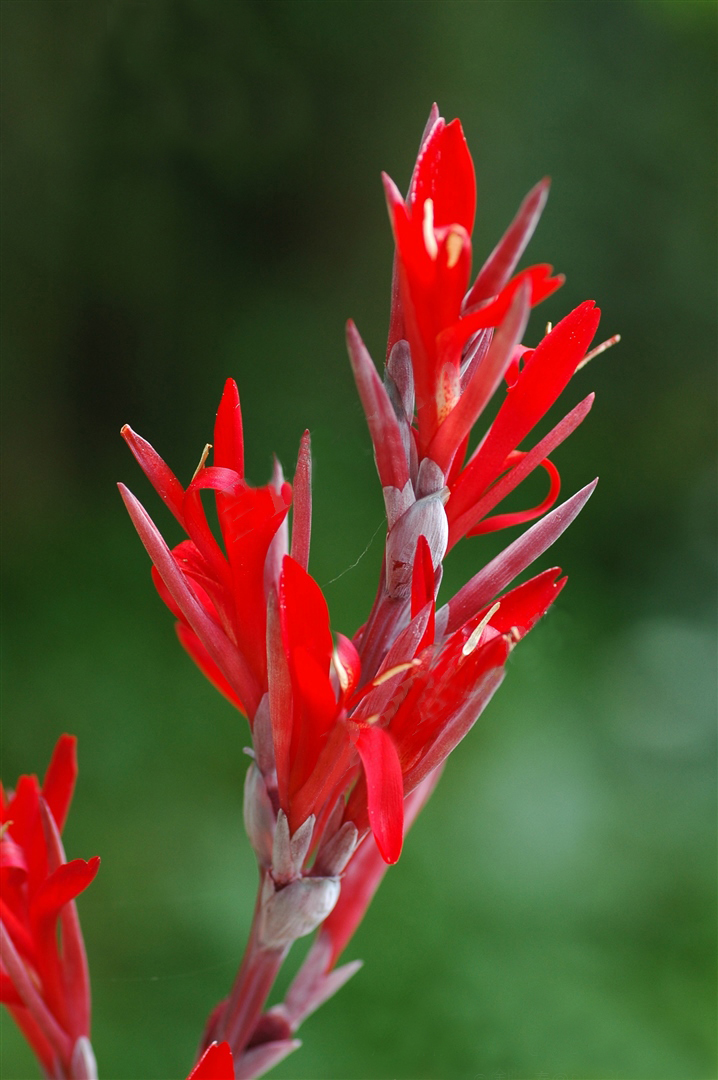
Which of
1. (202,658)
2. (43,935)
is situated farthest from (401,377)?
(43,935)

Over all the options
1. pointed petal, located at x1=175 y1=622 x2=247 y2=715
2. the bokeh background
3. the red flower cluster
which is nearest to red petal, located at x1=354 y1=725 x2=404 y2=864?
the red flower cluster

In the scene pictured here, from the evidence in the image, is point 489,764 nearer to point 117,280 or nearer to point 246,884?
point 246,884

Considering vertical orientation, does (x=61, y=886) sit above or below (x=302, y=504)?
below

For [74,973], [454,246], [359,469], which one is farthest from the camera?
[359,469]

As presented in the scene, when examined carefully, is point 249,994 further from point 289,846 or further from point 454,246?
point 454,246

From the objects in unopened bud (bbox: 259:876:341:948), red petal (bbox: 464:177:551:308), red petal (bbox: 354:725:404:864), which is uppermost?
red petal (bbox: 464:177:551:308)

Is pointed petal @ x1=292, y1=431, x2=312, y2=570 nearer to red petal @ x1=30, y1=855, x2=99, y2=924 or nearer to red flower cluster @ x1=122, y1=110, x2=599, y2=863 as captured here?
red flower cluster @ x1=122, y1=110, x2=599, y2=863

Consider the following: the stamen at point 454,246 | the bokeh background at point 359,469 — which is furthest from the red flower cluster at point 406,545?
the bokeh background at point 359,469
